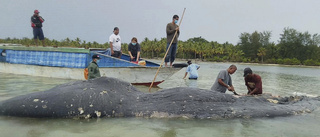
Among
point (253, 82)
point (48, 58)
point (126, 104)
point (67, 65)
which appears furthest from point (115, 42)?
point (126, 104)

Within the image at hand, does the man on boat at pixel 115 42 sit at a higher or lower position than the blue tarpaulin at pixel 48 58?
higher

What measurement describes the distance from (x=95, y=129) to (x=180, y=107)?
6.02 feet

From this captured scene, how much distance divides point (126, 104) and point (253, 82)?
13.5 ft

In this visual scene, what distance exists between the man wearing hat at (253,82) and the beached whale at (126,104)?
1.10m

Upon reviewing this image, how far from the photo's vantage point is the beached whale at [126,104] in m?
4.80

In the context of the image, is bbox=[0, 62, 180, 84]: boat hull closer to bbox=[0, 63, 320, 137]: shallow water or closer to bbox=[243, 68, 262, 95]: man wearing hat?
bbox=[243, 68, 262, 95]: man wearing hat

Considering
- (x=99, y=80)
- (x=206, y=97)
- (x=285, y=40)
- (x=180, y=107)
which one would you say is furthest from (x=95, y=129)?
(x=285, y=40)

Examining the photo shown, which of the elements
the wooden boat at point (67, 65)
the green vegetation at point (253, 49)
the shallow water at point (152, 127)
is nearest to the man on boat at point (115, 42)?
the wooden boat at point (67, 65)

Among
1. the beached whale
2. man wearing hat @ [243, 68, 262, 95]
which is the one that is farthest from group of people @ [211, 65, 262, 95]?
the beached whale

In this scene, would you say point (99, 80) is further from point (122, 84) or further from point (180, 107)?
point (180, 107)

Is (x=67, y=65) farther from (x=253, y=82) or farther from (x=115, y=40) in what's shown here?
(x=253, y=82)

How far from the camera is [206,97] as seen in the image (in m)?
5.67

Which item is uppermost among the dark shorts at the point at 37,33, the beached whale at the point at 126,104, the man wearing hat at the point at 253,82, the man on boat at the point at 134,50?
the dark shorts at the point at 37,33

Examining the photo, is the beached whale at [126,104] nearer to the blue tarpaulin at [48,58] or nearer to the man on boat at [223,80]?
the man on boat at [223,80]
